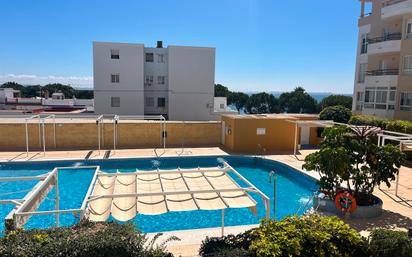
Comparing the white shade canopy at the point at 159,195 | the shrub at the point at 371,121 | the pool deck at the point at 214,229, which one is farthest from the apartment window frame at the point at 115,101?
the white shade canopy at the point at 159,195

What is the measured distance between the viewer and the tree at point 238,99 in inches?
3269

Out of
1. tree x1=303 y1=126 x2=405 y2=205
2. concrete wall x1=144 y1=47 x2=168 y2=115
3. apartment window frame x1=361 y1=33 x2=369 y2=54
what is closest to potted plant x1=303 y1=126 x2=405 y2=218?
tree x1=303 y1=126 x2=405 y2=205

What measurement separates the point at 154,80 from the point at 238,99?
4655 centimetres

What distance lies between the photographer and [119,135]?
2195 cm

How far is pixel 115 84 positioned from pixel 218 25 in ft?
45.5

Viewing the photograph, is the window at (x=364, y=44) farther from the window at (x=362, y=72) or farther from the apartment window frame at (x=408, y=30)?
the apartment window frame at (x=408, y=30)

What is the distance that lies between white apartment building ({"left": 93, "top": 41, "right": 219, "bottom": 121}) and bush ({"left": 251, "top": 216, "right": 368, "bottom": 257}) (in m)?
33.0

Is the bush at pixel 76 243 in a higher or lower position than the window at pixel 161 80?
lower

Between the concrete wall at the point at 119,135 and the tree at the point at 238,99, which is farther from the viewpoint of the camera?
the tree at the point at 238,99

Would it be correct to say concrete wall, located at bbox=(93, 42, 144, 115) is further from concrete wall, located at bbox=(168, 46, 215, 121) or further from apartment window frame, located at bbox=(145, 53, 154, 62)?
concrete wall, located at bbox=(168, 46, 215, 121)

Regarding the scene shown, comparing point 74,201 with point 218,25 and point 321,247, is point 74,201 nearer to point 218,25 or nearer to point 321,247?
point 321,247

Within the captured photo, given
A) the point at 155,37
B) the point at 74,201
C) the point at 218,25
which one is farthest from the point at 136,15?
the point at 74,201

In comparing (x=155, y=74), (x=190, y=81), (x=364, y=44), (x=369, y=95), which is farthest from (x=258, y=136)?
(x=155, y=74)

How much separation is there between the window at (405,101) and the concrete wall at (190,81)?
67.1 ft
